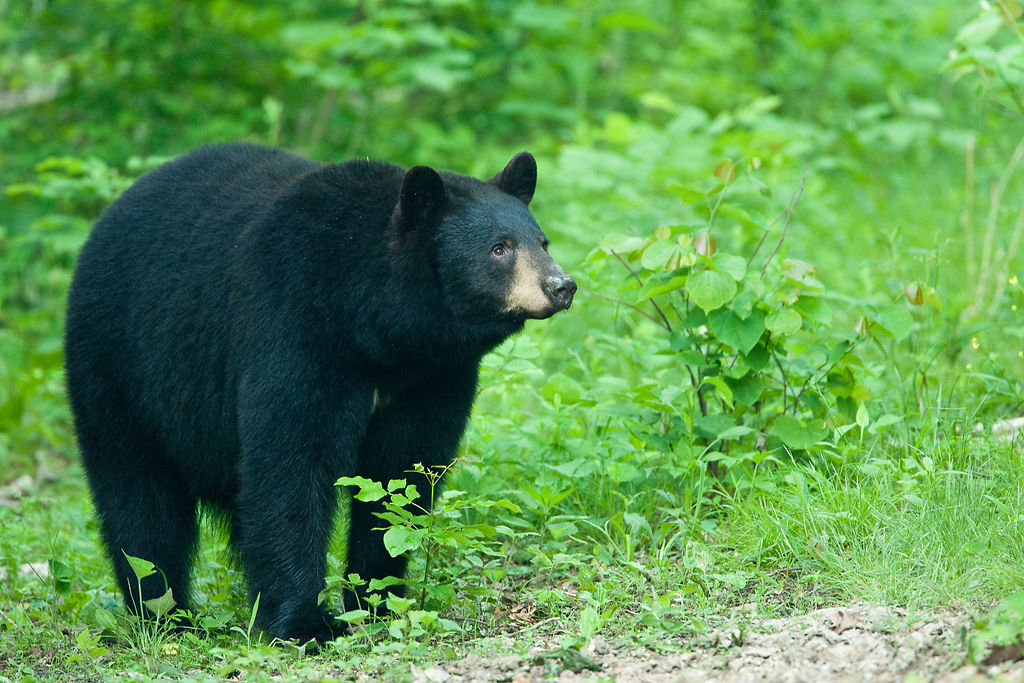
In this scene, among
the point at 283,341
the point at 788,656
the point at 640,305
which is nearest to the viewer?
the point at 788,656

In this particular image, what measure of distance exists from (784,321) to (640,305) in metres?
1.62

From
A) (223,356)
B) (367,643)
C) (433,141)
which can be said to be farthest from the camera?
(433,141)

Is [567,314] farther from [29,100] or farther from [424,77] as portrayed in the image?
[29,100]

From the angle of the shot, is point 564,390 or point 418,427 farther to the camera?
point 564,390

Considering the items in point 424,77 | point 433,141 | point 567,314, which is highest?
point 424,77

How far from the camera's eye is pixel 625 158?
8094 millimetres

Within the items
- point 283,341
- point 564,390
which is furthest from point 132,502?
point 564,390

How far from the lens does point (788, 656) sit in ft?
9.89

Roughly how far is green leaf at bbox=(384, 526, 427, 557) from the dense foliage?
10 mm

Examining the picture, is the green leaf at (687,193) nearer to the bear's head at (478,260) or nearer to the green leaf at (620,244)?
the green leaf at (620,244)

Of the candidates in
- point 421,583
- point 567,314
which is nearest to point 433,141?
point 567,314

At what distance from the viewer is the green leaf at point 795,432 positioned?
4.13m

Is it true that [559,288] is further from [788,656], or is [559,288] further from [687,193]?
[788,656]

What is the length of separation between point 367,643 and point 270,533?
0.51m
